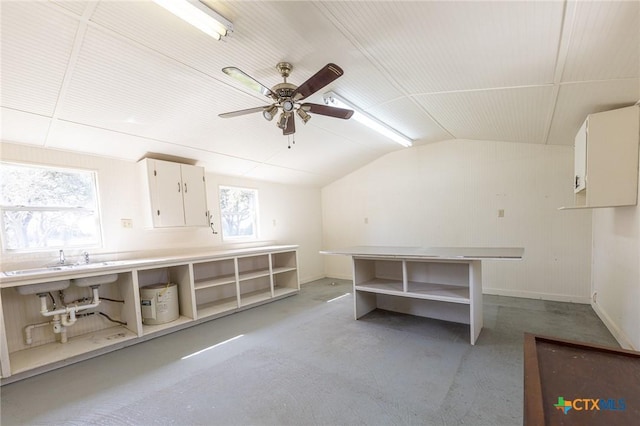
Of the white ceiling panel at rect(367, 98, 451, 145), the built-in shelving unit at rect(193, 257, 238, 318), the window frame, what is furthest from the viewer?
the window frame

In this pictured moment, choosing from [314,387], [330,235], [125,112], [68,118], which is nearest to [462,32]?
[314,387]

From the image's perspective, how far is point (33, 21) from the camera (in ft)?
5.75

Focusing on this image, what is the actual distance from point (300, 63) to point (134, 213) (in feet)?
9.63

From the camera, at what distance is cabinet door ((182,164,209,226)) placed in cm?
385

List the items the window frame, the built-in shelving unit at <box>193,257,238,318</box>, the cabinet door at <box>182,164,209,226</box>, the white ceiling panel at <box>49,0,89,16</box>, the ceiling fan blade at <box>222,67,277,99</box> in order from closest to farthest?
1. the white ceiling panel at <box>49,0,89,16</box>
2. the ceiling fan blade at <box>222,67,277,99</box>
3. the cabinet door at <box>182,164,209,226</box>
4. the built-in shelving unit at <box>193,257,238,318</box>
5. the window frame

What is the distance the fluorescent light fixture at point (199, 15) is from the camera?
5.31 ft

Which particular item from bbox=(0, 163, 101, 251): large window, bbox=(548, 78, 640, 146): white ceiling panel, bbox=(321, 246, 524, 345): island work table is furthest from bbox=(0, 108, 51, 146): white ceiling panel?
bbox=(548, 78, 640, 146): white ceiling panel

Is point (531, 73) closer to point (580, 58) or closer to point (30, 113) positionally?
point (580, 58)

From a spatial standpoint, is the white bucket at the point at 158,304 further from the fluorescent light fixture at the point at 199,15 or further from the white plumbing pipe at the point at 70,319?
the fluorescent light fixture at the point at 199,15

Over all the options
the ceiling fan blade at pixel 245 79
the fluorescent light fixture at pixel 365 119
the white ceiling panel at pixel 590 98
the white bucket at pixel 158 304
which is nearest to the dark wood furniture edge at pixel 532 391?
the ceiling fan blade at pixel 245 79

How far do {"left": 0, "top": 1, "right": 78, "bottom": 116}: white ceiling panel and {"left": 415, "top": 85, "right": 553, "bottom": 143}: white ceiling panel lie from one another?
3.07 meters

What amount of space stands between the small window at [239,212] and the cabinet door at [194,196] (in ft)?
2.25

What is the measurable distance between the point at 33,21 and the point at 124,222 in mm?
2378

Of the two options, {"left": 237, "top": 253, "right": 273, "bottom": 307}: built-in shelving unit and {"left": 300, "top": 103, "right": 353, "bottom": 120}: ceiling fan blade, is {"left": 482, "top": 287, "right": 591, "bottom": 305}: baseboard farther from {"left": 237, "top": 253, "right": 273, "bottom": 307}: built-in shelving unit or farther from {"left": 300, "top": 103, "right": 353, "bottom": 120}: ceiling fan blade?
{"left": 300, "top": 103, "right": 353, "bottom": 120}: ceiling fan blade
